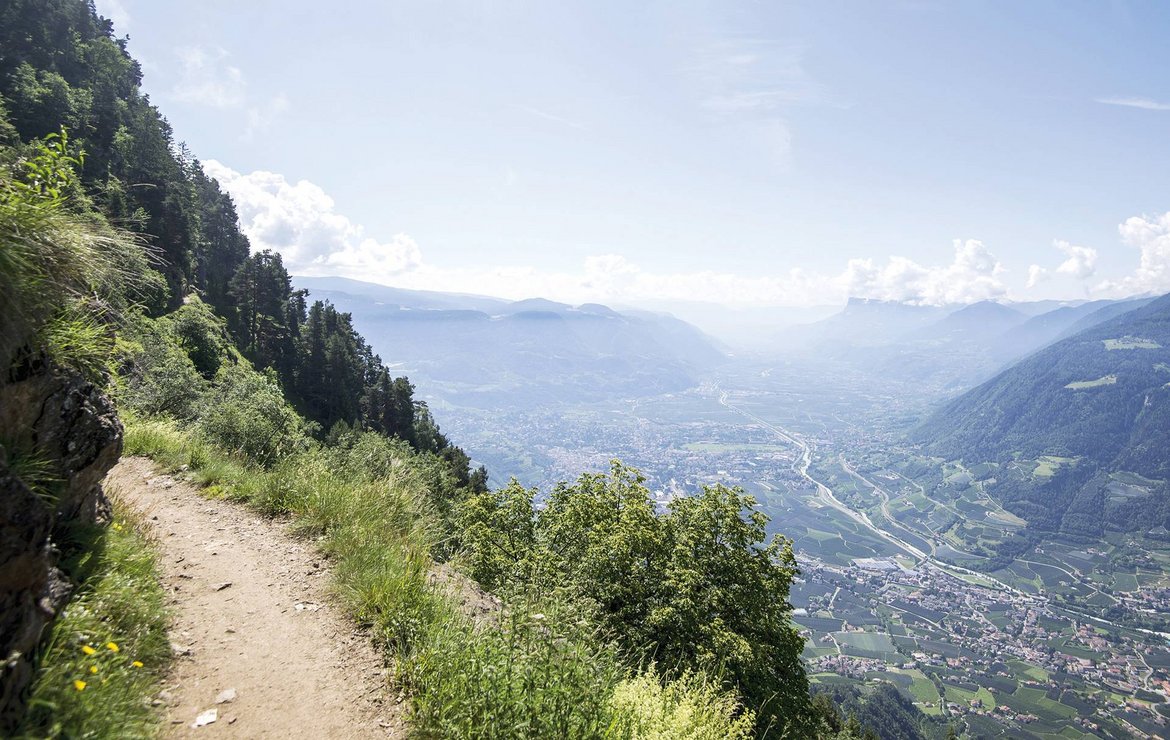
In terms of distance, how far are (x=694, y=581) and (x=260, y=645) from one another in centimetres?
1260

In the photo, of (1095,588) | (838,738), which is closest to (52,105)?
(838,738)

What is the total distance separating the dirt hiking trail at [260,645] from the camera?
427cm

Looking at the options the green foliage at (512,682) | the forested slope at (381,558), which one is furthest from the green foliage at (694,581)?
the green foliage at (512,682)

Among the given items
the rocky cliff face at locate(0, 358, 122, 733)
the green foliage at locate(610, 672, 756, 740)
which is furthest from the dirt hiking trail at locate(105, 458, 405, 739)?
the green foliage at locate(610, 672, 756, 740)

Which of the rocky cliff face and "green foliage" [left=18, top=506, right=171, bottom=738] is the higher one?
the rocky cliff face

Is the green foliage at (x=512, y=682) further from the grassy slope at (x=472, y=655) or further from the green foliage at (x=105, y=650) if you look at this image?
the green foliage at (x=105, y=650)

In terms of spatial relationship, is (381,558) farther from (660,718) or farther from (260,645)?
(660,718)

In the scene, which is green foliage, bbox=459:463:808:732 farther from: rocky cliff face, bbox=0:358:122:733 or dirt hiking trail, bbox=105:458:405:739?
rocky cliff face, bbox=0:358:122:733

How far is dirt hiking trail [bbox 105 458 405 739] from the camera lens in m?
4.27

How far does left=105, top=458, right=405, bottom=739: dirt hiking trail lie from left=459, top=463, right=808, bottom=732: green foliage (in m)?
7.10

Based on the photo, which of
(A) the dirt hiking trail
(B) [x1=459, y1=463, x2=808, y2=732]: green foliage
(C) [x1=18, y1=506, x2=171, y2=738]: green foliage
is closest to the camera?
(C) [x1=18, y1=506, x2=171, y2=738]: green foliage

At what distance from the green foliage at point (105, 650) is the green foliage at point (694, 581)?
30.1 ft

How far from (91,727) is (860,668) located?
137 meters

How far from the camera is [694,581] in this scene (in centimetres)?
1507
